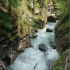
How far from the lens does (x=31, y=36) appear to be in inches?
906

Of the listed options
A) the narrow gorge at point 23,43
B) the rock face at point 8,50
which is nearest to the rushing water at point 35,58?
the narrow gorge at point 23,43

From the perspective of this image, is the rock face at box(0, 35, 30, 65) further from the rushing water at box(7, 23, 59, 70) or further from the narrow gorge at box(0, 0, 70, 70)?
the rushing water at box(7, 23, 59, 70)

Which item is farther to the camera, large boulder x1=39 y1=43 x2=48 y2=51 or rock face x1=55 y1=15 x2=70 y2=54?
large boulder x1=39 y1=43 x2=48 y2=51

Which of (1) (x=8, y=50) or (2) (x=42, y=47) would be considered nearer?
(1) (x=8, y=50)

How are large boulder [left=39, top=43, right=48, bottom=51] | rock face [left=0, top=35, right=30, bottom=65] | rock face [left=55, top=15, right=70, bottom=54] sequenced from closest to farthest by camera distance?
1. rock face [left=0, top=35, right=30, bottom=65]
2. rock face [left=55, top=15, right=70, bottom=54]
3. large boulder [left=39, top=43, right=48, bottom=51]

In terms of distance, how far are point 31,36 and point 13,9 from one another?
7.81 m

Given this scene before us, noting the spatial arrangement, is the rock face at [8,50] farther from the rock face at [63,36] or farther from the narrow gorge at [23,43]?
the rock face at [63,36]

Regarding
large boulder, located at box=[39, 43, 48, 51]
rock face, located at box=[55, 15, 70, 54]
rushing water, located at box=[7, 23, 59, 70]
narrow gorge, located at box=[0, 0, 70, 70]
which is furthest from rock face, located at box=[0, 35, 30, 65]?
rock face, located at box=[55, 15, 70, 54]

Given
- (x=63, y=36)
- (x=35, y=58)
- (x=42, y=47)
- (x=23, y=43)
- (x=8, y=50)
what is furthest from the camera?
(x=42, y=47)

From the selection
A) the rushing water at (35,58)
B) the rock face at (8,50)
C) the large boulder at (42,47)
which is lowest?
the rushing water at (35,58)

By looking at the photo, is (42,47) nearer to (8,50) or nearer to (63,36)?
(63,36)

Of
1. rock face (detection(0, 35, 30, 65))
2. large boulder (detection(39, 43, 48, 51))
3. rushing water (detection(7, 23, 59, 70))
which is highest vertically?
rock face (detection(0, 35, 30, 65))

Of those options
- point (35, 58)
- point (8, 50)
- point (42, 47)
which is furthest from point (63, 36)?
point (8, 50)

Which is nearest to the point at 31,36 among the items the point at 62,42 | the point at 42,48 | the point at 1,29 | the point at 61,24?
the point at 42,48
